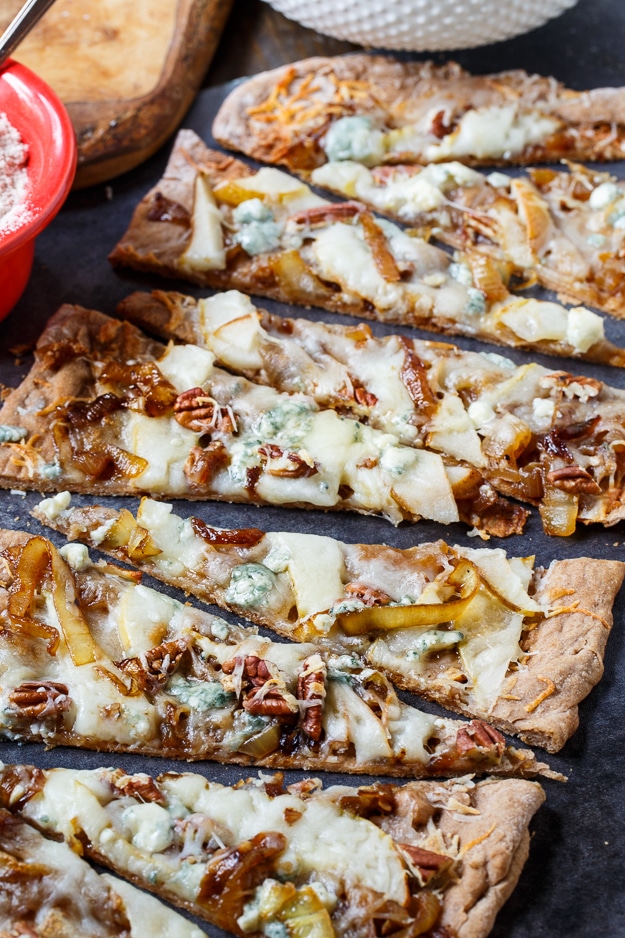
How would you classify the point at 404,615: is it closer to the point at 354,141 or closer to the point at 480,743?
the point at 480,743

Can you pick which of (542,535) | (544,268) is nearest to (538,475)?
(542,535)

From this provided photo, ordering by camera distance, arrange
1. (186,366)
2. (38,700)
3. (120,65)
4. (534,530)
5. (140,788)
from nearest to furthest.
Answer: (140,788), (38,700), (534,530), (186,366), (120,65)

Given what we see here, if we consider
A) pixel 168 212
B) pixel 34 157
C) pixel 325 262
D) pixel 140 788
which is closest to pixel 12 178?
pixel 34 157

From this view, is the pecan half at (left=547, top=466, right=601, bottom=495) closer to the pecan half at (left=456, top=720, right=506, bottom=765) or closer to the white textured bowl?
the pecan half at (left=456, top=720, right=506, bottom=765)

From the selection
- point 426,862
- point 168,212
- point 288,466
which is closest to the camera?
point 426,862

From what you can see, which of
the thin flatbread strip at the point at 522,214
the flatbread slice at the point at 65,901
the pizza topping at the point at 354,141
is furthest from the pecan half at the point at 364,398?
the flatbread slice at the point at 65,901
